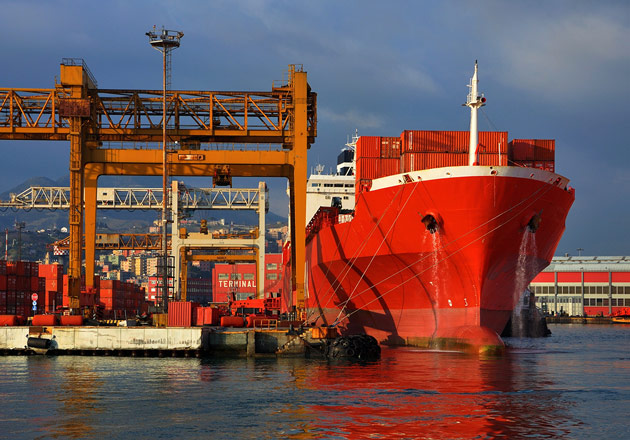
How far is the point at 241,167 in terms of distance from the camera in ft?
149

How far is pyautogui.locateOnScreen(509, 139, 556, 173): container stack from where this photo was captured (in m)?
42.9

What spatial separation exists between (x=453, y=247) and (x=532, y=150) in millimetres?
10106

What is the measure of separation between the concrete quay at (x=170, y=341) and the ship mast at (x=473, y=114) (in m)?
11.9

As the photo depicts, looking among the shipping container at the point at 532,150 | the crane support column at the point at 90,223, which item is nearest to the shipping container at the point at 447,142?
the shipping container at the point at 532,150

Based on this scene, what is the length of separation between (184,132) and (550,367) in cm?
2374

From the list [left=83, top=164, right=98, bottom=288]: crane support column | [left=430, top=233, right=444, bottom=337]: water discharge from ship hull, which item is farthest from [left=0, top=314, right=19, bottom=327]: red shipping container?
[left=430, top=233, right=444, bottom=337]: water discharge from ship hull

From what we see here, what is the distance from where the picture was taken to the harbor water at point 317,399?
18.9 meters

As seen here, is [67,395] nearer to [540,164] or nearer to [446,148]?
[446,148]

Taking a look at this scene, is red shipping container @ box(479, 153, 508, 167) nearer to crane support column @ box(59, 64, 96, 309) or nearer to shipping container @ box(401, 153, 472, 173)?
shipping container @ box(401, 153, 472, 173)

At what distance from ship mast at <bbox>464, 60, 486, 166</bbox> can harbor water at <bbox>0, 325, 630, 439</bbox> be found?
32.0ft

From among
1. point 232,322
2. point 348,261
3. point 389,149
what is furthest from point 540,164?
point 232,322

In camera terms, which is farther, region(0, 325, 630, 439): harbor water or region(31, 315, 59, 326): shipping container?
region(31, 315, 59, 326): shipping container

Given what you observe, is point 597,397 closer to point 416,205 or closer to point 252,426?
point 252,426

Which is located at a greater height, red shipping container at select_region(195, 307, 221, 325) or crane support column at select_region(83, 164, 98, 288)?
crane support column at select_region(83, 164, 98, 288)
